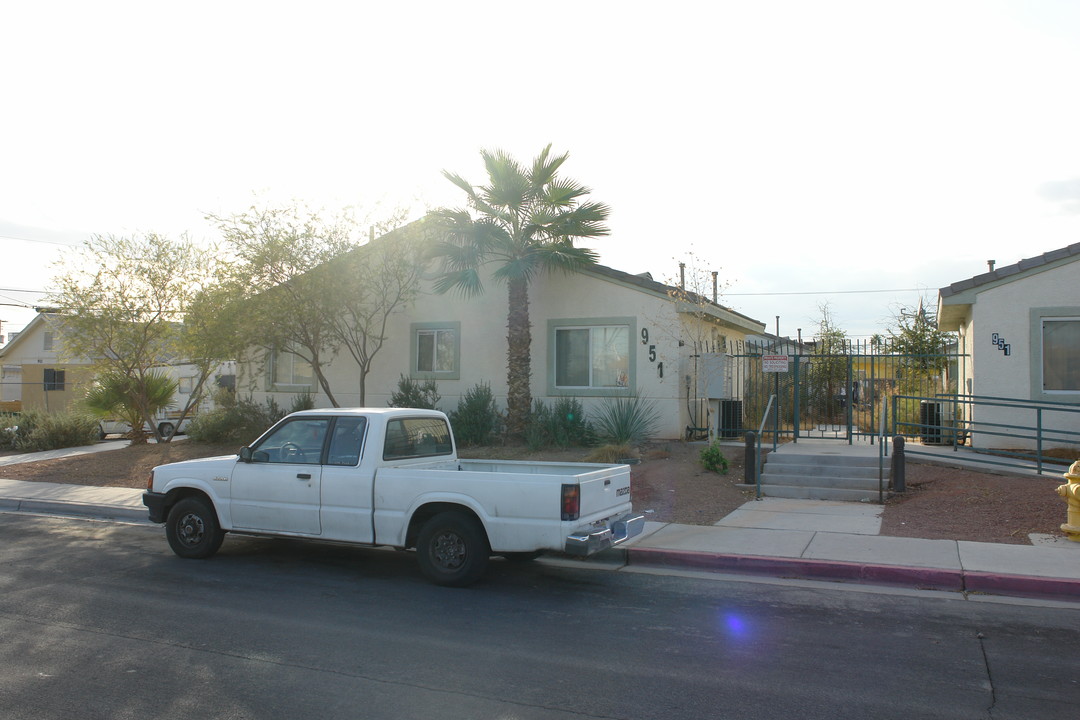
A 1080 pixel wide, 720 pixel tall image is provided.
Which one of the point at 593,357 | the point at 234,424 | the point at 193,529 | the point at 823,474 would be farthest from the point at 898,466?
the point at 234,424

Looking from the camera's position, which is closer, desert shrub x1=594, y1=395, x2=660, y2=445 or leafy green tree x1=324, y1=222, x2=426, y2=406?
desert shrub x1=594, y1=395, x2=660, y2=445

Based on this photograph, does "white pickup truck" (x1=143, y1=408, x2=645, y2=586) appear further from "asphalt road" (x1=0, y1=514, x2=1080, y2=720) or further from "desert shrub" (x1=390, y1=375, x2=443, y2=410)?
"desert shrub" (x1=390, y1=375, x2=443, y2=410)

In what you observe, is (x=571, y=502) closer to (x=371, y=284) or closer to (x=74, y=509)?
(x=74, y=509)

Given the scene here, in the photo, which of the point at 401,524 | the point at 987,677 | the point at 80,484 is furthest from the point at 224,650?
the point at 80,484

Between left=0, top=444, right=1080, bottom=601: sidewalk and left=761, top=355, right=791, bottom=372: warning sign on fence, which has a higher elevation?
left=761, top=355, right=791, bottom=372: warning sign on fence

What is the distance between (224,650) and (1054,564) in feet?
25.2

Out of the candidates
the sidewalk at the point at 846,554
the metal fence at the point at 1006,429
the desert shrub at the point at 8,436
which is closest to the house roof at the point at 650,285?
the metal fence at the point at 1006,429

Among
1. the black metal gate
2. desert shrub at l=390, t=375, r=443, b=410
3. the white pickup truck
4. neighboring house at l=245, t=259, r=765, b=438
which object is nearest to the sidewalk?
the white pickup truck

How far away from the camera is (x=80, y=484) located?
50.1 ft

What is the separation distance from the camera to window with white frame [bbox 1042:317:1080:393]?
13633 millimetres

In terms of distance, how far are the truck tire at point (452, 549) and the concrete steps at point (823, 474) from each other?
632 cm

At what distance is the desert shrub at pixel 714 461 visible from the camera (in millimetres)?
13508

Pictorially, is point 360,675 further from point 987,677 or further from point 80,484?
point 80,484

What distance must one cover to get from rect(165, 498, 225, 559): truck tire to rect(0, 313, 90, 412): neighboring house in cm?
2887
